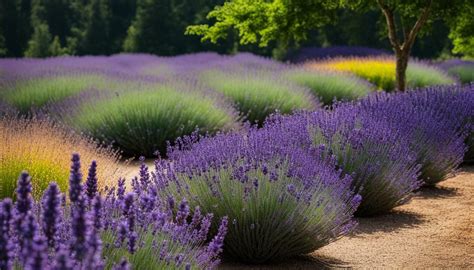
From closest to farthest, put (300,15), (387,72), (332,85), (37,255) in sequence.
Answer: (37,255)
(300,15)
(332,85)
(387,72)

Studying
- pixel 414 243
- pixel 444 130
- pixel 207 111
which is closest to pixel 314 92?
pixel 207 111

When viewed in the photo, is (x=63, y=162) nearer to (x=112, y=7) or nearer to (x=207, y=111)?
(x=207, y=111)

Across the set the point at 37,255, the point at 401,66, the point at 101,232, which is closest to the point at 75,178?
the point at 37,255

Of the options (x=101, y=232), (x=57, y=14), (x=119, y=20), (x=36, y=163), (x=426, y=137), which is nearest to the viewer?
(x=101, y=232)

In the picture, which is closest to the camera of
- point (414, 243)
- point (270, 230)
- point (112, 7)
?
point (270, 230)

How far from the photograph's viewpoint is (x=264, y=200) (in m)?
4.32

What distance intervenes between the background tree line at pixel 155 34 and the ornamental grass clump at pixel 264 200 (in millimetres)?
25394

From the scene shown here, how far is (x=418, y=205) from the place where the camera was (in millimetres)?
6465

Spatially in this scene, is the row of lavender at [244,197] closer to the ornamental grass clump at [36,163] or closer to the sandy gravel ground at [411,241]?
the sandy gravel ground at [411,241]

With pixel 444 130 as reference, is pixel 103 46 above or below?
below

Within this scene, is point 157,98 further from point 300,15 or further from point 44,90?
point 300,15

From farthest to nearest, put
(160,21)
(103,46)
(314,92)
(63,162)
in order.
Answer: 1. (103,46)
2. (160,21)
3. (314,92)
4. (63,162)

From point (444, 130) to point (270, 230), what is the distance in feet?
12.3

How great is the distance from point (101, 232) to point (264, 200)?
1348 millimetres
